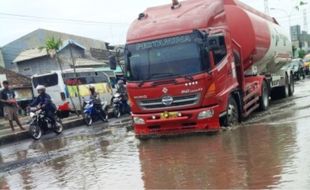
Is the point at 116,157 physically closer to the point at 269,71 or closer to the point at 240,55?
the point at 240,55

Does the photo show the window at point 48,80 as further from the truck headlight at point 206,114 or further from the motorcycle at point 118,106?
the truck headlight at point 206,114

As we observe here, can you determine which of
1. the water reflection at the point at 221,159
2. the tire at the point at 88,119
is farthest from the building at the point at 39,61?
the water reflection at the point at 221,159

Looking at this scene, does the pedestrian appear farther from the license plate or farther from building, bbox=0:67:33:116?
building, bbox=0:67:33:116

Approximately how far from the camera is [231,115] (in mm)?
11359

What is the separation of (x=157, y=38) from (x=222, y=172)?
15.5 feet

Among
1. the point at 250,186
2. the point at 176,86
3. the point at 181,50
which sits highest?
the point at 181,50

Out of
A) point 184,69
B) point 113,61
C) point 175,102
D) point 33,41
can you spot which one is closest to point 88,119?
point 113,61

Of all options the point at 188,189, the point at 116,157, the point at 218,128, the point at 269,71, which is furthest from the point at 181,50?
the point at 269,71

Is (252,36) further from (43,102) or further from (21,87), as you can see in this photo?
(21,87)

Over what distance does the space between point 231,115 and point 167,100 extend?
5.83 feet

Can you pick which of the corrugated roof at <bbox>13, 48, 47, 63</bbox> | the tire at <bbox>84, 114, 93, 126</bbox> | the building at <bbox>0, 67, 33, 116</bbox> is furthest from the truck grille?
the corrugated roof at <bbox>13, 48, 47, 63</bbox>

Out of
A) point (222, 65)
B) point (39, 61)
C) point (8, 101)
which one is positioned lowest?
point (8, 101)

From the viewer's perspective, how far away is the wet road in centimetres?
648

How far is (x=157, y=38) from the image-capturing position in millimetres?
10797
